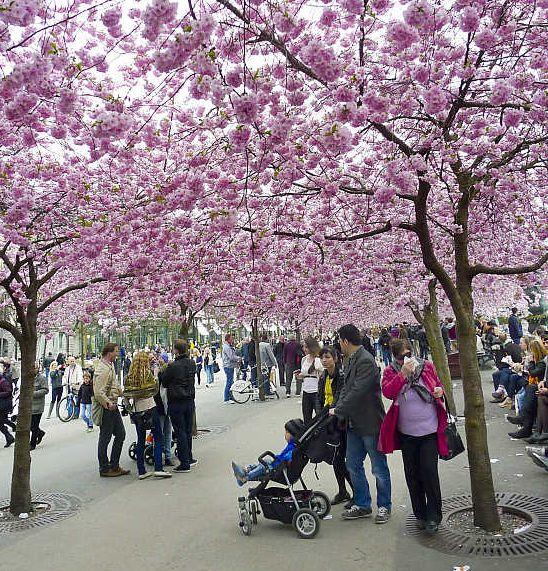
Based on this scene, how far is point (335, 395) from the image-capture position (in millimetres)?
6770

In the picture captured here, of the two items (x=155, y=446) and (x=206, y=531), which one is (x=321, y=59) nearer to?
(x=206, y=531)

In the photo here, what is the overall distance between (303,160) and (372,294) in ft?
34.1

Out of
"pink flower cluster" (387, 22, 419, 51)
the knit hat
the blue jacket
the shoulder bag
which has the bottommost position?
the blue jacket

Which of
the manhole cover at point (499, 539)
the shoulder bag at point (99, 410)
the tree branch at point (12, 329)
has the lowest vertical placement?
the manhole cover at point (499, 539)

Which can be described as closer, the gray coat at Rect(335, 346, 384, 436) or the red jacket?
the red jacket

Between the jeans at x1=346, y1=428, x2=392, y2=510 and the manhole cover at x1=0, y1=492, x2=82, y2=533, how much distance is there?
148 inches

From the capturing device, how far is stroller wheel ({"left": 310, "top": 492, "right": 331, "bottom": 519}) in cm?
608

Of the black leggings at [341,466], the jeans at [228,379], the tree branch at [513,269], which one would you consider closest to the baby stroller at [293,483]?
the black leggings at [341,466]

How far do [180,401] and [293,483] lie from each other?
11.2 feet

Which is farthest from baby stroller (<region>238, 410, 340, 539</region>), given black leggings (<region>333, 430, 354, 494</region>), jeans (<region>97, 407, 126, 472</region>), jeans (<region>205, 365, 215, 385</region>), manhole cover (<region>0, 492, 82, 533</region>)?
jeans (<region>205, 365, 215, 385</region>)

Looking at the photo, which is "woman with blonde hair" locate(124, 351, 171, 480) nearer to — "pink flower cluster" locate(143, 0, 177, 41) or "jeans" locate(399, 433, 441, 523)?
"jeans" locate(399, 433, 441, 523)

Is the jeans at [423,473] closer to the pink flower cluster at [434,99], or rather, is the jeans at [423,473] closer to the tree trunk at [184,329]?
the pink flower cluster at [434,99]

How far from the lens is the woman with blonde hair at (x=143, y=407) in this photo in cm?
859

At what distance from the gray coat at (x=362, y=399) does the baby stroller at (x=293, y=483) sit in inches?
9.1
